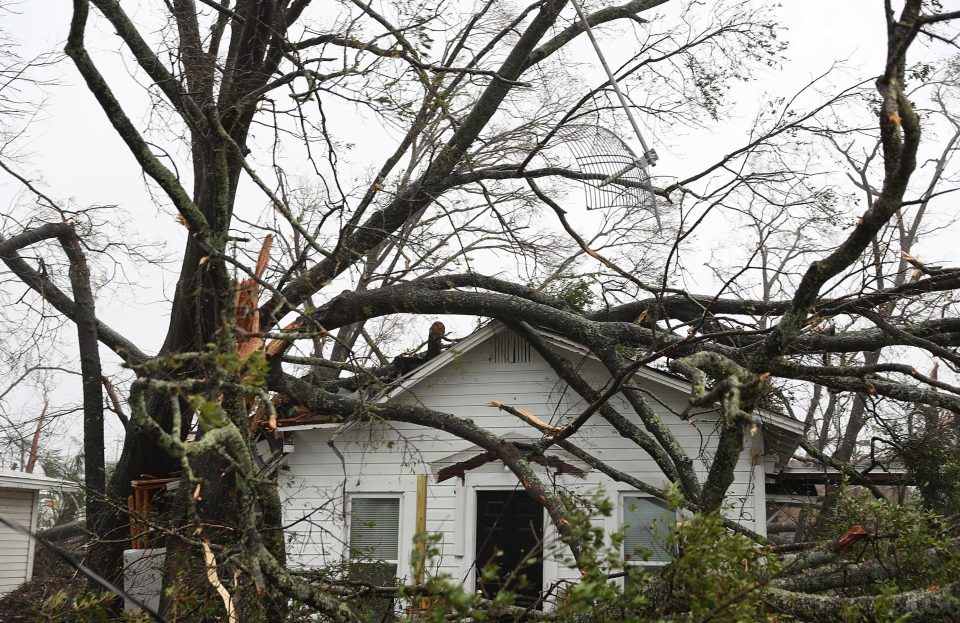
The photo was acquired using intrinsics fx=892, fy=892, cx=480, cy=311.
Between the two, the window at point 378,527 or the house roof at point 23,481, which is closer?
the window at point 378,527

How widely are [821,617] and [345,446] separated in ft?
25.6

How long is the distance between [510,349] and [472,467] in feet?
5.45

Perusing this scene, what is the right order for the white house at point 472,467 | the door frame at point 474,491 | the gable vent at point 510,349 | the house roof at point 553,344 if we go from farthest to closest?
1. the gable vent at point 510,349
2. the door frame at point 474,491
3. the white house at point 472,467
4. the house roof at point 553,344

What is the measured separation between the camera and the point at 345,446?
39.4 feet

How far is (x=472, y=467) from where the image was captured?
453 inches

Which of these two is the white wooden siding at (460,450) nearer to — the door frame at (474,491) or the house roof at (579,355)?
the door frame at (474,491)

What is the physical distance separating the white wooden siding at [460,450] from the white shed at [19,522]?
32.7ft

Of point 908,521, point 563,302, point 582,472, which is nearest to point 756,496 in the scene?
point 582,472

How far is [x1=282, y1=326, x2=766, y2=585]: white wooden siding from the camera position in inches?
440

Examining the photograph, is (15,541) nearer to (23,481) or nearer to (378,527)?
(23,481)

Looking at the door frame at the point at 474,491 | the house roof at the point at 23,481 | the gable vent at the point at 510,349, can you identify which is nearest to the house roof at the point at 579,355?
the gable vent at the point at 510,349

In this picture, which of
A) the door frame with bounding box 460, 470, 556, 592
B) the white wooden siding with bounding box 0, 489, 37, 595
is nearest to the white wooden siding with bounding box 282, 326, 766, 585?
the door frame with bounding box 460, 470, 556, 592

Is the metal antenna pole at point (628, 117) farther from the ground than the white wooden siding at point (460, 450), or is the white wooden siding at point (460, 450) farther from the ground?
the metal antenna pole at point (628, 117)

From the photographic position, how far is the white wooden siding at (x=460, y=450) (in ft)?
36.7
